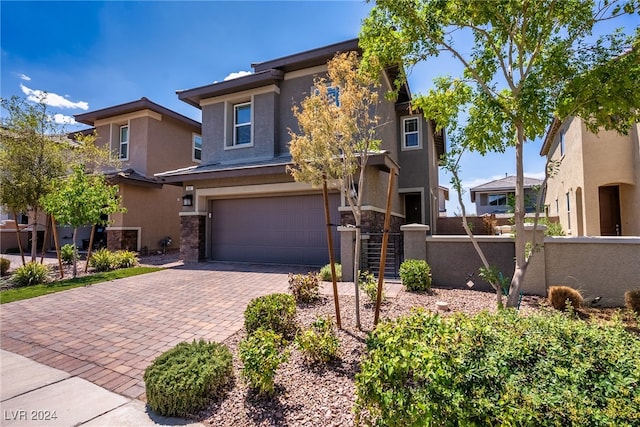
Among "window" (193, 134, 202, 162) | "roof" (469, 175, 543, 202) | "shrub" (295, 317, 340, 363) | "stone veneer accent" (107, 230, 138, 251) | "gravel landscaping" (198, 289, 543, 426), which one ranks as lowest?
"gravel landscaping" (198, 289, 543, 426)

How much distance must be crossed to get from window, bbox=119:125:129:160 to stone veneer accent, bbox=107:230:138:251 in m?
4.28

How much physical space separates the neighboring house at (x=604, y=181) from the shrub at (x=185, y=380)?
1047cm

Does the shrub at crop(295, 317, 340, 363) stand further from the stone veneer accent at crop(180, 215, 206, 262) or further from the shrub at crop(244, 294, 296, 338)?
the stone veneer accent at crop(180, 215, 206, 262)

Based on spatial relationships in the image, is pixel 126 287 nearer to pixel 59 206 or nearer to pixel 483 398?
pixel 59 206

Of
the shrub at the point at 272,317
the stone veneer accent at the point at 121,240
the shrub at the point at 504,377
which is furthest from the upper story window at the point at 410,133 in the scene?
the stone veneer accent at the point at 121,240

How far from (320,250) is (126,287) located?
226 inches

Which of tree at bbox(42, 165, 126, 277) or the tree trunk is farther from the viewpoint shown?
tree at bbox(42, 165, 126, 277)

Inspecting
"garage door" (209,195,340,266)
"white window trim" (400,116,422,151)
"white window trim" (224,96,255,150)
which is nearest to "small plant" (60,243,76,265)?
"garage door" (209,195,340,266)

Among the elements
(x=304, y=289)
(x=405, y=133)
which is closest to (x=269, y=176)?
(x=304, y=289)

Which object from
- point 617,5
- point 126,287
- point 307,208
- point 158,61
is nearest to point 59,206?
point 126,287

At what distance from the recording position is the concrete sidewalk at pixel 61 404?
286 cm

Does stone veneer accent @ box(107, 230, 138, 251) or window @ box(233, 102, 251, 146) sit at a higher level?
window @ box(233, 102, 251, 146)

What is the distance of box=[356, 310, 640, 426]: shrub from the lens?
185 cm

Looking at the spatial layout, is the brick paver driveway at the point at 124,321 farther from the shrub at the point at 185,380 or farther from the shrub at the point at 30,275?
the shrub at the point at 30,275
